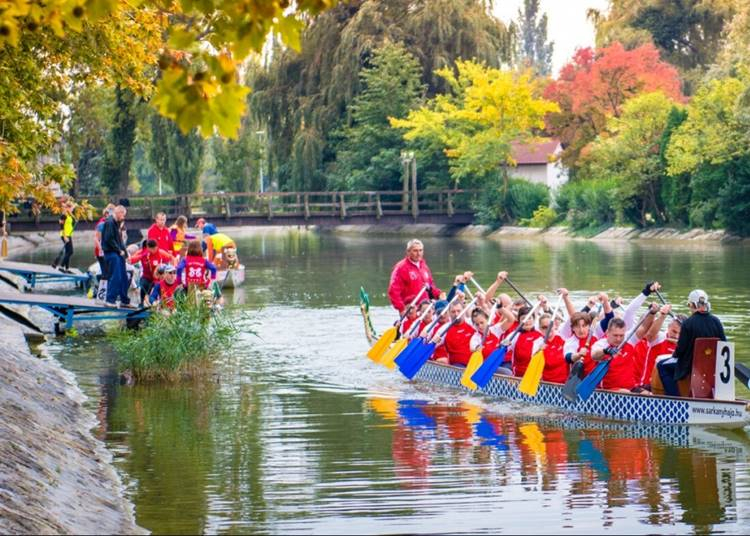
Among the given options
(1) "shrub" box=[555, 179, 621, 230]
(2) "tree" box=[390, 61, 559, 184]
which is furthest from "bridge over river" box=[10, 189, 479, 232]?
(1) "shrub" box=[555, 179, 621, 230]

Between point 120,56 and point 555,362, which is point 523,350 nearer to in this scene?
point 555,362

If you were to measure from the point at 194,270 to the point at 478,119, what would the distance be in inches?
1938

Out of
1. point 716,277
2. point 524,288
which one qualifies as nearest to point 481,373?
point 524,288

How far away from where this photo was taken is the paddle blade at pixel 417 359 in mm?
18981

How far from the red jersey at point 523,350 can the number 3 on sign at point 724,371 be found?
10.0 ft

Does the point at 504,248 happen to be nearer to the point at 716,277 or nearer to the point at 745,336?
the point at 716,277

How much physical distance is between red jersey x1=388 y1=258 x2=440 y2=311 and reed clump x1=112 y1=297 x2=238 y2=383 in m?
3.05

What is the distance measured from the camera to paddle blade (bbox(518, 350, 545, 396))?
1619cm

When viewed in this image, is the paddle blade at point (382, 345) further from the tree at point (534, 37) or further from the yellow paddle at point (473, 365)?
the tree at point (534, 37)

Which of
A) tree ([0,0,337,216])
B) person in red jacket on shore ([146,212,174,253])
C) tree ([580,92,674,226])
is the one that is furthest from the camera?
tree ([580,92,674,226])

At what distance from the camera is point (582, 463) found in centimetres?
1309

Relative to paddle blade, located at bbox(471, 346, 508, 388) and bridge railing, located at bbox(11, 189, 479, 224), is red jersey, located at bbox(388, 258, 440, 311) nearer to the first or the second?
paddle blade, located at bbox(471, 346, 508, 388)

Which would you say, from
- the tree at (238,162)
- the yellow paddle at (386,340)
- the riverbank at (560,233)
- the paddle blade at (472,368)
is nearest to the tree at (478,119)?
the riverbank at (560,233)

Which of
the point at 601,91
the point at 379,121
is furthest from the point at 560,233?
the point at 379,121
